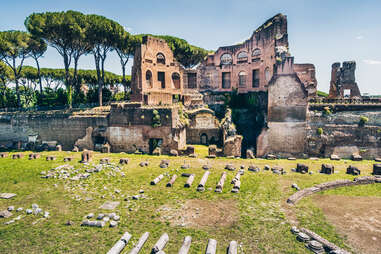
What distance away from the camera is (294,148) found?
20.4 metres

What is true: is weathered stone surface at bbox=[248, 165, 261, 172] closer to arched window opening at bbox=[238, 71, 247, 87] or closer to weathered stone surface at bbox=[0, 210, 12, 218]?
weathered stone surface at bbox=[0, 210, 12, 218]

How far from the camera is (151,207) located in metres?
10.4

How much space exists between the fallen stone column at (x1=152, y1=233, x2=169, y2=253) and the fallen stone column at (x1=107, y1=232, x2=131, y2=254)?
3.52 feet

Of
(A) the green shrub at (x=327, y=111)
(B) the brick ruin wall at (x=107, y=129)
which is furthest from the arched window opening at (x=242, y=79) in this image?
(B) the brick ruin wall at (x=107, y=129)

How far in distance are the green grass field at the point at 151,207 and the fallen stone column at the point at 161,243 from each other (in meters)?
0.17

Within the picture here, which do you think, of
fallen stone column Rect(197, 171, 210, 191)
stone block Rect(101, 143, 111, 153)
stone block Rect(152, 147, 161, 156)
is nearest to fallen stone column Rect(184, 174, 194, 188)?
fallen stone column Rect(197, 171, 210, 191)

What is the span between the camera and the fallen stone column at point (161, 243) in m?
7.25

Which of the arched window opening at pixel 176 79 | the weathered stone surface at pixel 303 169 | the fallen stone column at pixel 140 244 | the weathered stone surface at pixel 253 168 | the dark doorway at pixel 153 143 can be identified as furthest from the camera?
the arched window opening at pixel 176 79

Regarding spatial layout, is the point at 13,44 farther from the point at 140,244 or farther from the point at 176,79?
the point at 140,244

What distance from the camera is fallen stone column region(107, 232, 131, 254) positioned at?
7.17m

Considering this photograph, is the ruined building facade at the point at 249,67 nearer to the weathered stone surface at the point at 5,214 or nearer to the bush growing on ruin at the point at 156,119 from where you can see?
the bush growing on ruin at the point at 156,119

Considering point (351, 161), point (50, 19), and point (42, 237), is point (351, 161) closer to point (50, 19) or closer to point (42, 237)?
point (42, 237)

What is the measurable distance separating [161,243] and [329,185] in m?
10.0

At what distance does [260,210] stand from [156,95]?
68.8ft
